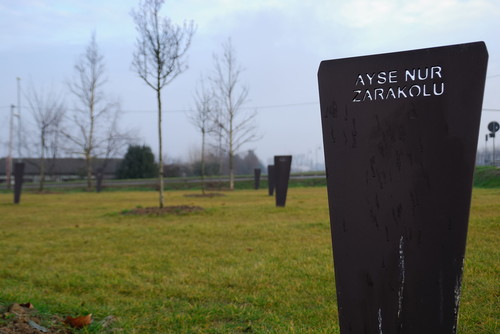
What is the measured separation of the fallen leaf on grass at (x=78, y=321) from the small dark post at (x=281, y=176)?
30.1 ft

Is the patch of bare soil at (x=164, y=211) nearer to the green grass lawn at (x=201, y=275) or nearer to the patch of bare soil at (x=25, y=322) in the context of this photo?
the green grass lawn at (x=201, y=275)

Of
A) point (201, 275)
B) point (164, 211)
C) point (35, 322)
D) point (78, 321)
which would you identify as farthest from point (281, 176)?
point (35, 322)

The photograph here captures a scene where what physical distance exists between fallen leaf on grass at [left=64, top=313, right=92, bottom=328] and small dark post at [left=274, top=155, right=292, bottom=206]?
30.1ft

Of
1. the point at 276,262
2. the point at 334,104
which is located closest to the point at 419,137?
the point at 334,104

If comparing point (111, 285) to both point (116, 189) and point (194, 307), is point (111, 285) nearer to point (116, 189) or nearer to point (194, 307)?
point (194, 307)

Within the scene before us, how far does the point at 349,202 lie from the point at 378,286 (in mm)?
444

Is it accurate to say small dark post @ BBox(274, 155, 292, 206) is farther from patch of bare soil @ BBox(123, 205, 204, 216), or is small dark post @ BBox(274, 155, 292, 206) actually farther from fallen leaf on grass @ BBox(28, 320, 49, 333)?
fallen leaf on grass @ BBox(28, 320, 49, 333)

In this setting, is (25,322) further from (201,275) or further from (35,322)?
(201,275)

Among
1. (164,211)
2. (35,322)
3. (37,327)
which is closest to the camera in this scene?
(37,327)

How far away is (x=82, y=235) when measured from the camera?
803 cm

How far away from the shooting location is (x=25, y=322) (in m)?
2.96

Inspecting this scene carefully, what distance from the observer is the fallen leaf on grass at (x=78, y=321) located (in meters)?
3.19

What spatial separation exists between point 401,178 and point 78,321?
8.13 feet

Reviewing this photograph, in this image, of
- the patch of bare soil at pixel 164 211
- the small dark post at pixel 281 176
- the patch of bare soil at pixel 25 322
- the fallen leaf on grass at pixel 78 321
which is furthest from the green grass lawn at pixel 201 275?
the small dark post at pixel 281 176
